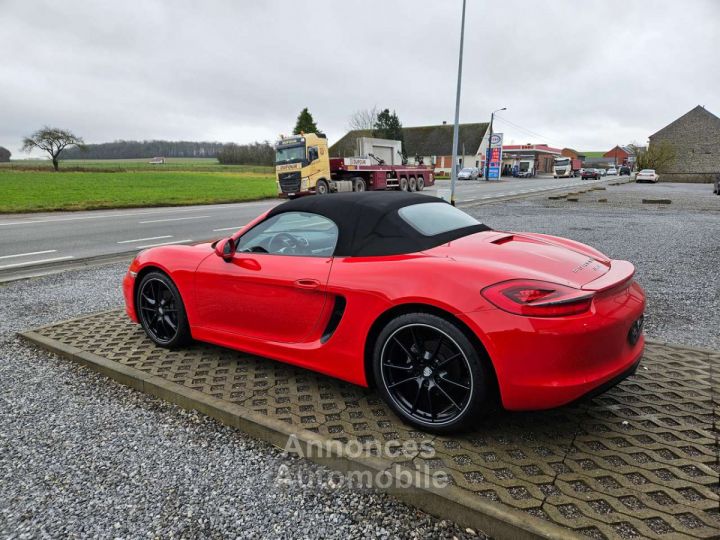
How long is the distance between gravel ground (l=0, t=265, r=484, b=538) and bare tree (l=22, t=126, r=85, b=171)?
76468 millimetres

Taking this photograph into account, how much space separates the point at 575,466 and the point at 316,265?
1705 mm

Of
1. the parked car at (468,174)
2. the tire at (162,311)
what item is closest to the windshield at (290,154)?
the tire at (162,311)

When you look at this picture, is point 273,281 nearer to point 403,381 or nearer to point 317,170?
point 403,381

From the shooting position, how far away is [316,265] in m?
2.81

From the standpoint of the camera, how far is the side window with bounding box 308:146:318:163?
2216 centimetres

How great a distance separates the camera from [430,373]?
241 cm

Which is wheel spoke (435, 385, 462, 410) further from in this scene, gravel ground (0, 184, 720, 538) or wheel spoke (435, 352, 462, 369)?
gravel ground (0, 184, 720, 538)

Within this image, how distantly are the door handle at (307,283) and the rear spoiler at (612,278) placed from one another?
56.2 inches

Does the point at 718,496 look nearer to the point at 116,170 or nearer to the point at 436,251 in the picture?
the point at 436,251

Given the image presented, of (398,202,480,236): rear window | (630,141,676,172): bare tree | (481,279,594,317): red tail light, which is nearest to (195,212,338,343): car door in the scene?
(398,202,480,236): rear window

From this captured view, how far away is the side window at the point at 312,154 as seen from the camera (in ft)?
72.7

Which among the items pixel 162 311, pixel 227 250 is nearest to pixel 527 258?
pixel 227 250

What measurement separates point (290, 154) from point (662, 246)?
1729 centimetres

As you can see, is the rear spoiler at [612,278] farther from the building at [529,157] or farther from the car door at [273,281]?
the building at [529,157]
